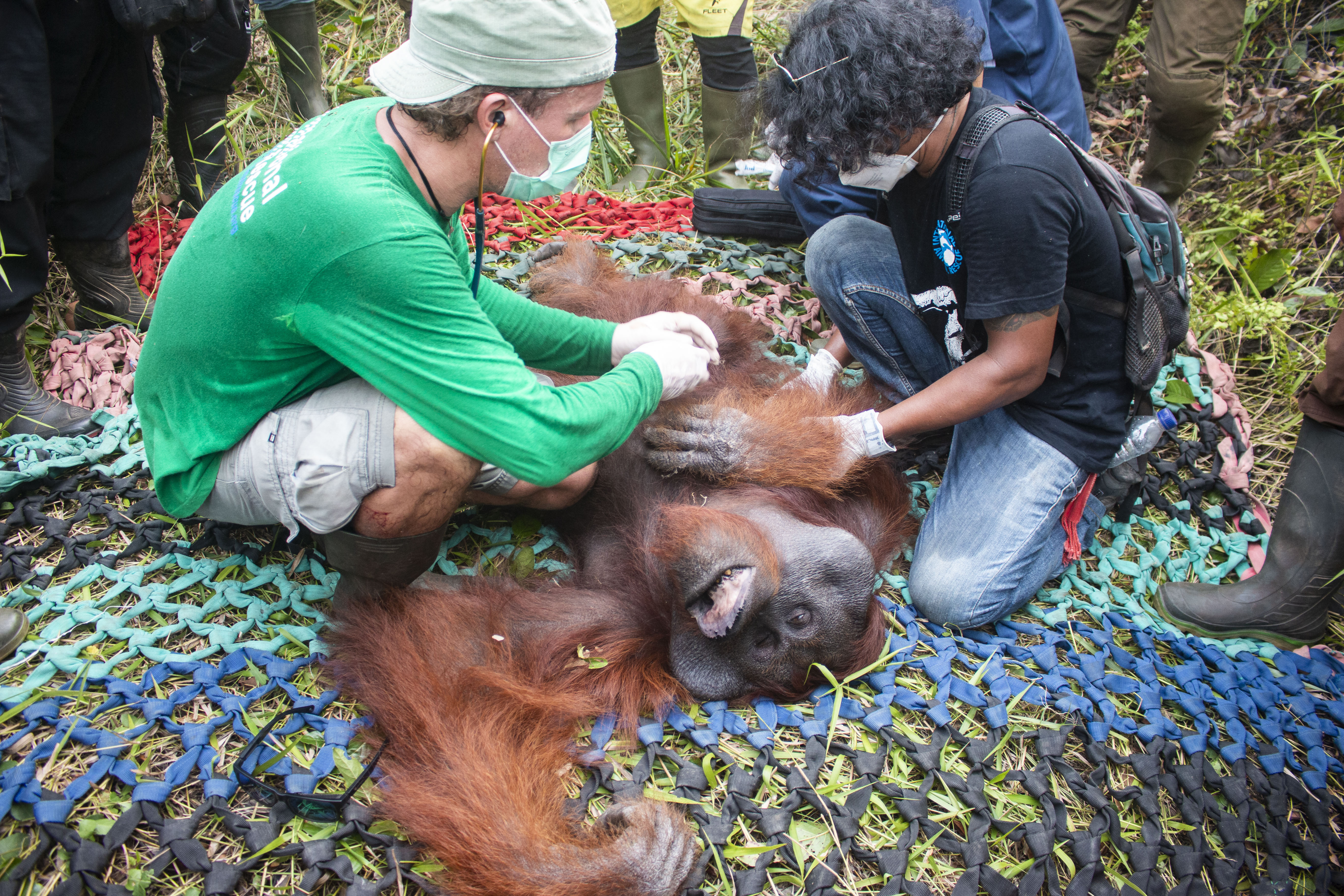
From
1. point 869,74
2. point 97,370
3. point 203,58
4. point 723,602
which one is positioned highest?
point 869,74

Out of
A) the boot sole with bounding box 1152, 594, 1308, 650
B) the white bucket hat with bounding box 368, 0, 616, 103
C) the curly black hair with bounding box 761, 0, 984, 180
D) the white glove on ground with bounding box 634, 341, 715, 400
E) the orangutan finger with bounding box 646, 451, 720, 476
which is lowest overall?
the boot sole with bounding box 1152, 594, 1308, 650

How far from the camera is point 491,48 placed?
1.66 meters

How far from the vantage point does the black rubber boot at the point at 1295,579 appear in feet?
8.13

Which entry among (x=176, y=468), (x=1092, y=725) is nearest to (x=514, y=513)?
(x=176, y=468)

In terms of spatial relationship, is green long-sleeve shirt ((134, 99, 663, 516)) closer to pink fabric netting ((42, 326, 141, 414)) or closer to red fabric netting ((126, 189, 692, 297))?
pink fabric netting ((42, 326, 141, 414))

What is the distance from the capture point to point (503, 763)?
1843 mm

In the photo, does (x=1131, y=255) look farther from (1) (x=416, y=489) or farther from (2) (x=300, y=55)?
(2) (x=300, y=55)

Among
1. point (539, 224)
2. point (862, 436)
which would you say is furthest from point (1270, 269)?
point (539, 224)

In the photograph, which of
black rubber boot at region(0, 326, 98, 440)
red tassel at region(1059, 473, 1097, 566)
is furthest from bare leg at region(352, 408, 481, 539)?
red tassel at region(1059, 473, 1097, 566)

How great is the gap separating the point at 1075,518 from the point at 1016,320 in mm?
747

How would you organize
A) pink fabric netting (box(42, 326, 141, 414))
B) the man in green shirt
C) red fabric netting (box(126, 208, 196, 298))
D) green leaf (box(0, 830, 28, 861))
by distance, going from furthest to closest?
red fabric netting (box(126, 208, 196, 298)), pink fabric netting (box(42, 326, 141, 414)), the man in green shirt, green leaf (box(0, 830, 28, 861))

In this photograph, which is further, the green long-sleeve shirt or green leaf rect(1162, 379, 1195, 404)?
green leaf rect(1162, 379, 1195, 404)

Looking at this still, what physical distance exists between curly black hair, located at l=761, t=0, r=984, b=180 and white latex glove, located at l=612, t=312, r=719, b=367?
537 millimetres

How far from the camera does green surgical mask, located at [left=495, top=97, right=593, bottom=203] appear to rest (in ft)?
6.06
